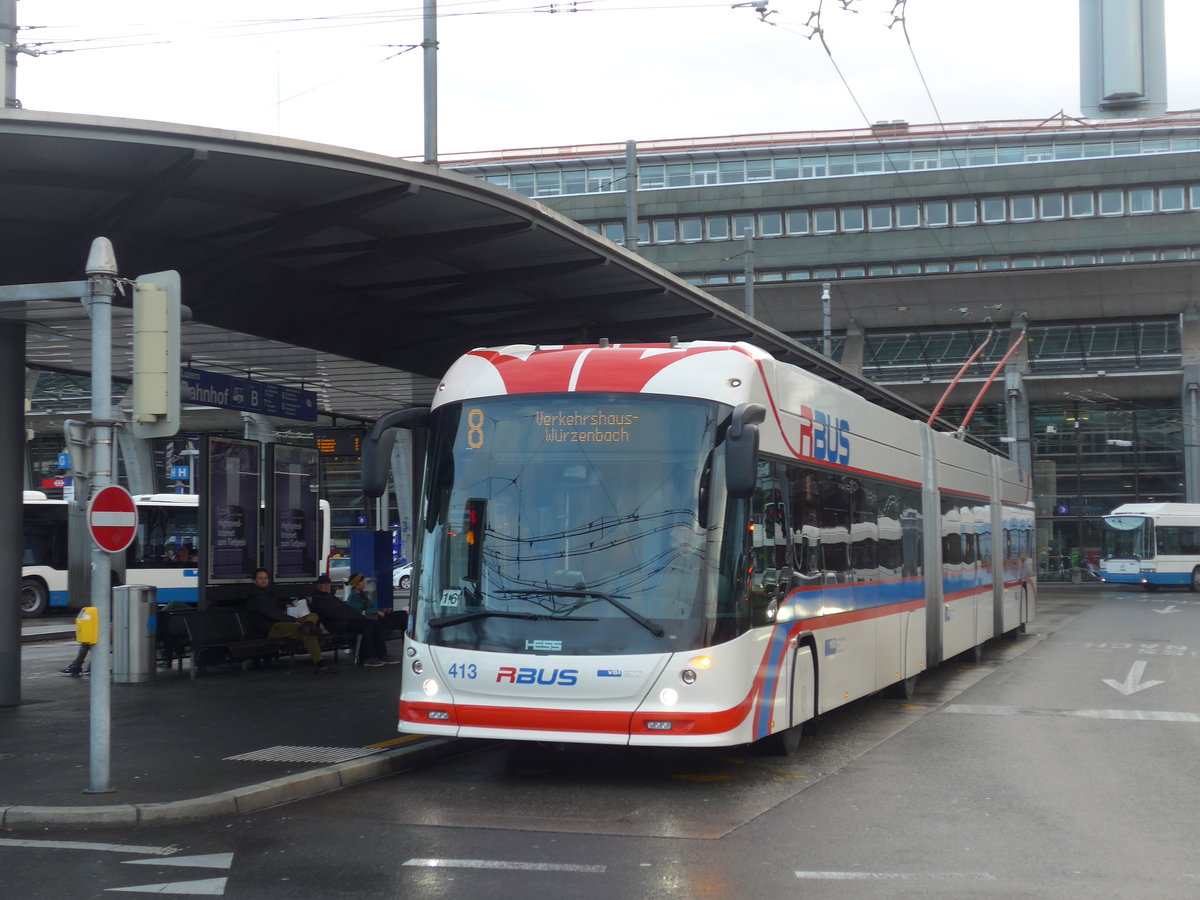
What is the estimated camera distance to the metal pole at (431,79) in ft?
48.8

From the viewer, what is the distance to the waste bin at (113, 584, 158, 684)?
1633 cm

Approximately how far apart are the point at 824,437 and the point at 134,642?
8.87m

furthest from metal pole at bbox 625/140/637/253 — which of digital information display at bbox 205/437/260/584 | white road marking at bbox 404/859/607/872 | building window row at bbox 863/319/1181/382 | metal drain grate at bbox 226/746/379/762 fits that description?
building window row at bbox 863/319/1181/382

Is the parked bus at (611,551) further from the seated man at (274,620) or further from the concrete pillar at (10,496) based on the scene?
the seated man at (274,620)

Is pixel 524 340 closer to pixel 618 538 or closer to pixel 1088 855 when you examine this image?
pixel 618 538

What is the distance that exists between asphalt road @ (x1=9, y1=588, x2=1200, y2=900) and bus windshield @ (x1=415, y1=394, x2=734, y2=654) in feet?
3.76

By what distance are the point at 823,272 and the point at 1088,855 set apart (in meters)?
46.8

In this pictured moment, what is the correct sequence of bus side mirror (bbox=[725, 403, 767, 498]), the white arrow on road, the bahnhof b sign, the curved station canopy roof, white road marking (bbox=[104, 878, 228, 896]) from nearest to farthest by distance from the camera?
1. white road marking (bbox=[104, 878, 228, 896])
2. bus side mirror (bbox=[725, 403, 767, 498])
3. the curved station canopy roof
4. the bahnhof b sign
5. the white arrow on road

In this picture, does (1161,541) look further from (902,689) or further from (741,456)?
(741,456)

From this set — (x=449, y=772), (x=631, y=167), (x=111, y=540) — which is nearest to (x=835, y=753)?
(x=449, y=772)

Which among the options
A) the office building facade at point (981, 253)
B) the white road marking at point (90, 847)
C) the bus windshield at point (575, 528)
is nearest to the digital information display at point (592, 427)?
the bus windshield at point (575, 528)

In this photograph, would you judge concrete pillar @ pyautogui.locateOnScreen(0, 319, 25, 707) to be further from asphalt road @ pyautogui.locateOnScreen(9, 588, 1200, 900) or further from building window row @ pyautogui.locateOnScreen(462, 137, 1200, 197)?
building window row @ pyautogui.locateOnScreen(462, 137, 1200, 197)

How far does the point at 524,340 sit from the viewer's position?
1823cm

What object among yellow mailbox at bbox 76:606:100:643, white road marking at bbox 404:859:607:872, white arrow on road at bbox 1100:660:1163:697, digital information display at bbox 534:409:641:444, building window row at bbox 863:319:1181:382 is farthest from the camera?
building window row at bbox 863:319:1181:382
